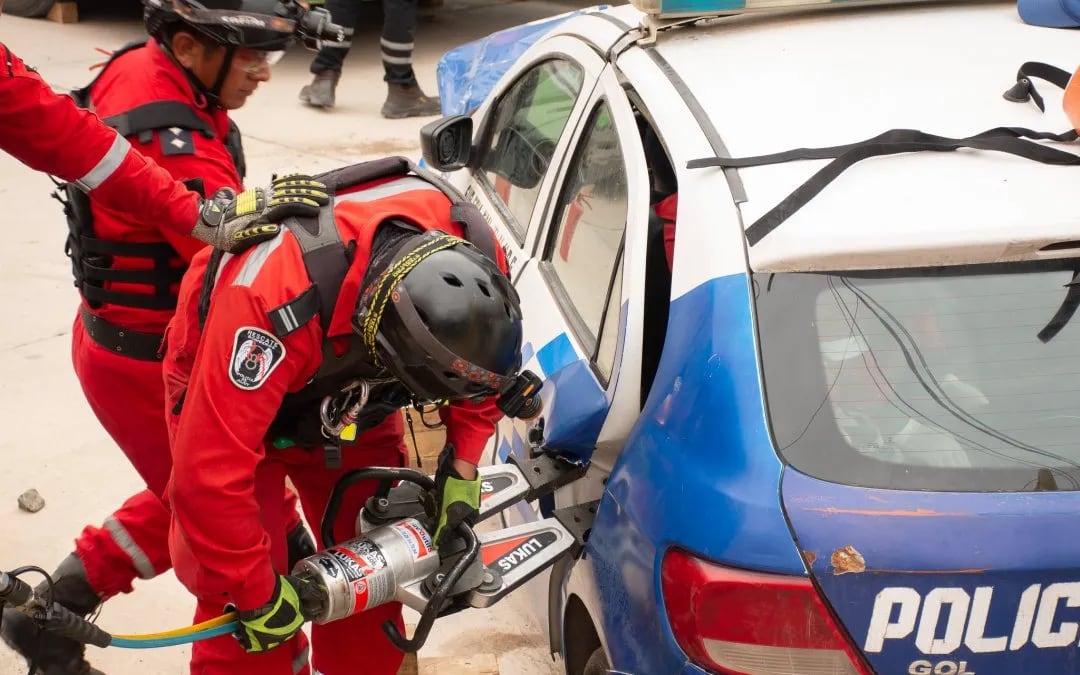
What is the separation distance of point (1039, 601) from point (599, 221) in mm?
1343

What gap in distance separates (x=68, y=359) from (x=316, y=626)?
8.64 feet

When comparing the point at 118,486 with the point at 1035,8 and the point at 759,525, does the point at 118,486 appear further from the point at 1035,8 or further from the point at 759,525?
the point at 1035,8

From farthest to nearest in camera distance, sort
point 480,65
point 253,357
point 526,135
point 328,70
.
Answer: point 328,70
point 480,65
point 526,135
point 253,357

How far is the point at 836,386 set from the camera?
183 centimetres

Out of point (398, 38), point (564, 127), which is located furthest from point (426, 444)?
point (398, 38)

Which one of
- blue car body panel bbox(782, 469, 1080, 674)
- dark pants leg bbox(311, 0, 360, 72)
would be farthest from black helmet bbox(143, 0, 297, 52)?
dark pants leg bbox(311, 0, 360, 72)

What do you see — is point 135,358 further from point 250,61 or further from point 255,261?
point 255,261

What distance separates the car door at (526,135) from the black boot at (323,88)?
459 cm

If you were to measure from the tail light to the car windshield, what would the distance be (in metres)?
0.20

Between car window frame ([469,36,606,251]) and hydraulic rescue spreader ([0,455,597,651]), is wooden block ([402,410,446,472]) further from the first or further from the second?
hydraulic rescue spreader ([0,455,597,651])

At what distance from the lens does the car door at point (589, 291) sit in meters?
2.19

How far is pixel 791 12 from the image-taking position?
9.06 ft

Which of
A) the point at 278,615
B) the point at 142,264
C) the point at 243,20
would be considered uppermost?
the point at 243,20

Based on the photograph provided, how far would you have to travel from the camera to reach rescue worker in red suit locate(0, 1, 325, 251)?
2463mm
